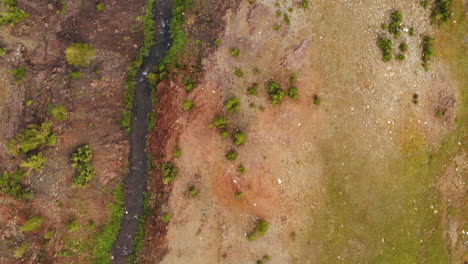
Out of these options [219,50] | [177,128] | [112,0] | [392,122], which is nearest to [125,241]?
[177,128]

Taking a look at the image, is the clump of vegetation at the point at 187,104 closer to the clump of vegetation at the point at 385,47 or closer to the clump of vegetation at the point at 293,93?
the clump of vegetation at the point at 293,93

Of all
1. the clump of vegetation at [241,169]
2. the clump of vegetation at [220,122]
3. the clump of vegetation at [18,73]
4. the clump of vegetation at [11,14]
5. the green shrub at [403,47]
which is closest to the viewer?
the clump of vegetation at [220,122]

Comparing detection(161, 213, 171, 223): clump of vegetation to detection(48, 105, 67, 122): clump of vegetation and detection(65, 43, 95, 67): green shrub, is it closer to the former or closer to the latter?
detection(48, 105, 67, 122): clump of vegetation

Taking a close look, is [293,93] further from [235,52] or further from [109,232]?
[109,232]

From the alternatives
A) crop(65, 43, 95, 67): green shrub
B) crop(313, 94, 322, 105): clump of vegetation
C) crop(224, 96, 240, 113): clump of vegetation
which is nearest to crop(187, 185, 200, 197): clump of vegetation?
crop(224, 96, 240, 113): clump of vegetation

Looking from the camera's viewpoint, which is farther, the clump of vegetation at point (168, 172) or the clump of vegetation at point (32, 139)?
the clump of vegetation at point (32, 139)

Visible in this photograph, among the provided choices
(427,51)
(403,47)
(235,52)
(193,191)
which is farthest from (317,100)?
(193,191)

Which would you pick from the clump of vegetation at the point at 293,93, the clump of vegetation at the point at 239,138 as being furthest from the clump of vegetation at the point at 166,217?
the clump of vegetation at the point at 293,93

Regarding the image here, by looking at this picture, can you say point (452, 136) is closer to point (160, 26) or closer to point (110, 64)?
point (160, 26)

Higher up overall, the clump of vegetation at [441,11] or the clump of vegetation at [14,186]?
the clump of vegetation at [441,11]
